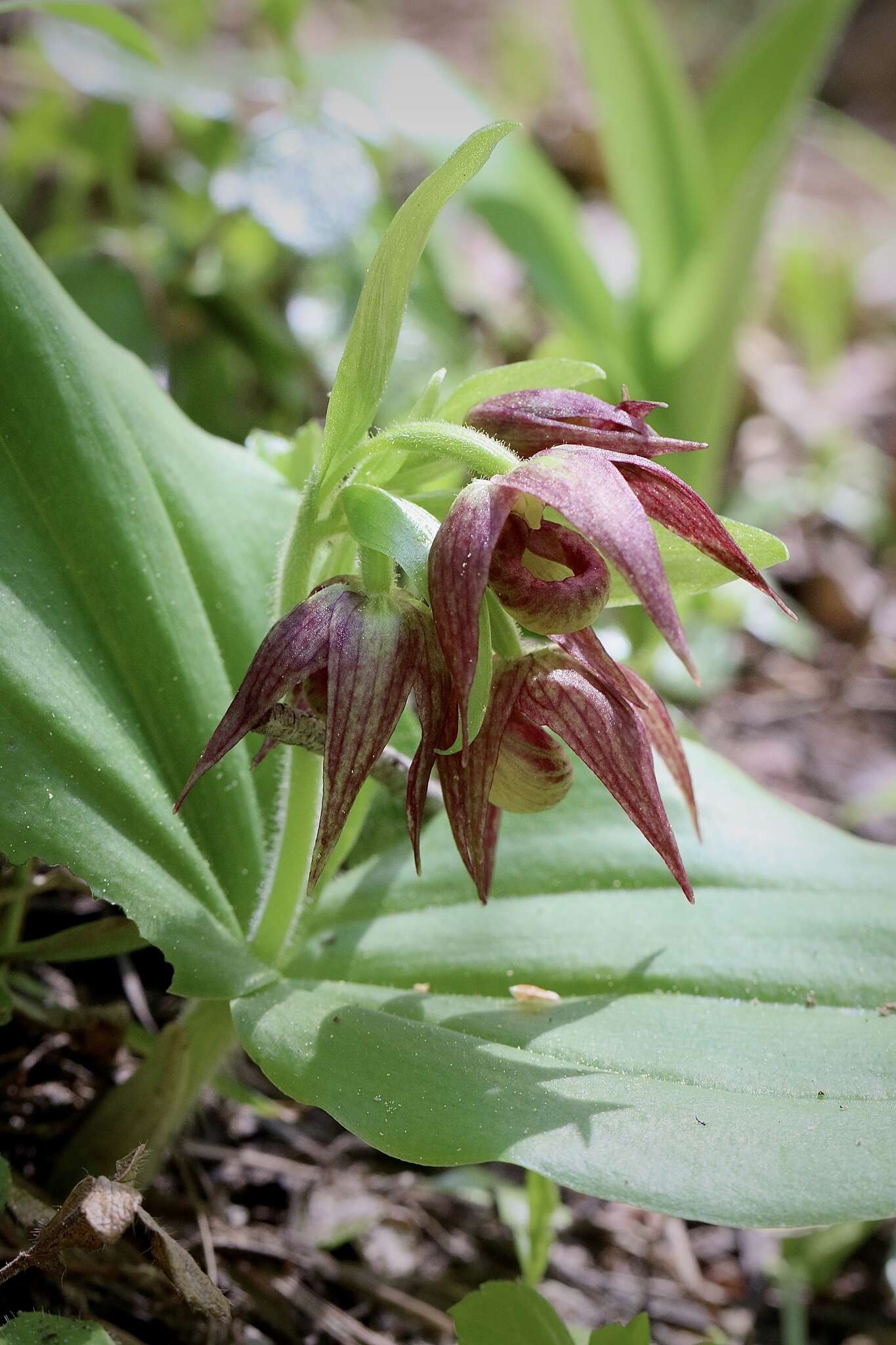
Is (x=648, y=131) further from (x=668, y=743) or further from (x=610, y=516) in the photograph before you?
(x=610, y=516)

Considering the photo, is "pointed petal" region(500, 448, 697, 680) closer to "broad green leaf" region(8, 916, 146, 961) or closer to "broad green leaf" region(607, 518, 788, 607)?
"broad green leaf" region(607, 518, 788, 607)

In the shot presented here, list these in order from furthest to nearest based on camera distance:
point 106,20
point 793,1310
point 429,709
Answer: point 106,20
point 793,1310
point 429,709

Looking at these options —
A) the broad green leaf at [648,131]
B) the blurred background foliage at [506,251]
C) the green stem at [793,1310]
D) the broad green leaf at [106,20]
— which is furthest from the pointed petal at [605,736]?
the broad green leaf at [648,131]

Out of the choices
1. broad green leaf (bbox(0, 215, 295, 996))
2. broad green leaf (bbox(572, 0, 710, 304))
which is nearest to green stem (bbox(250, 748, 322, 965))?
broad green leaf (bbox(0, 215, 295, 996))

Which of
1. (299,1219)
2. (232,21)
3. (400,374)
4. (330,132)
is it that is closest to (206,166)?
(330,132)

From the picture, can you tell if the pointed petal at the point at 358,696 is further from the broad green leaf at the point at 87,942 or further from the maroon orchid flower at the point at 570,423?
the broad green leaf at the point at 87,942

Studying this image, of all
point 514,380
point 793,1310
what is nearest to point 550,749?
point 514,380

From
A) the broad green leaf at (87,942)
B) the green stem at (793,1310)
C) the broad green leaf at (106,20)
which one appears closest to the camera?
the broad green leaf at (87,942)
